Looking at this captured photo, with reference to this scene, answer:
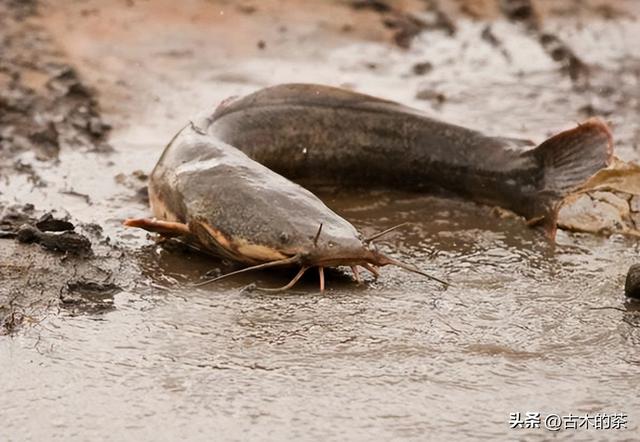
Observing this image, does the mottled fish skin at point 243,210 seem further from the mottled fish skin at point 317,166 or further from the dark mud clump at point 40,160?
the dark mud clump at point 40,160

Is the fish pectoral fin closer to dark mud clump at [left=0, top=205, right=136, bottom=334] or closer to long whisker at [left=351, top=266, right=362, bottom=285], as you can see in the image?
dark mud clump at [left=0, top=205, right=136, bottom=334]

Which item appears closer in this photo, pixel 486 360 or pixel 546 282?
pixel 486 360

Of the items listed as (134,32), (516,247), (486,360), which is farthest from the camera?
(134,32)

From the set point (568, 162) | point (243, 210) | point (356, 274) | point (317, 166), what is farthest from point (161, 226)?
point (568, 162)

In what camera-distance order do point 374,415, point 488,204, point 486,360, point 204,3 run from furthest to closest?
point 204,3, point 488,204, point 486,360, point 374,415

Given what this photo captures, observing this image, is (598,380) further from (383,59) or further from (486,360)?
(383,59)

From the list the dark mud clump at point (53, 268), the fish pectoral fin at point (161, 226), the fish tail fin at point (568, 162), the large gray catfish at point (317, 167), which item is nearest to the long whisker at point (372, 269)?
the large gray catfish at point (317, 167)

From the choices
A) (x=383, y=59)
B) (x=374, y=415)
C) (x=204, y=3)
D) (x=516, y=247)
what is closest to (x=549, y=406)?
(x=374, y=415)
